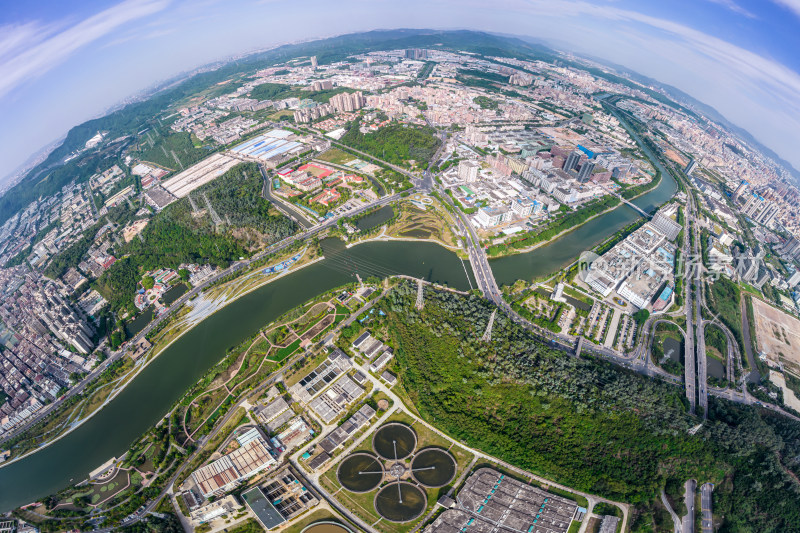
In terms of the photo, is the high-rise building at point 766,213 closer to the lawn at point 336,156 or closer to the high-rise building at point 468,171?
the high-rise building at point 468,171

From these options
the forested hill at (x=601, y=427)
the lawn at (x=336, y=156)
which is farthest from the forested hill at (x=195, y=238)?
the forested hill at (x=601, y=427)

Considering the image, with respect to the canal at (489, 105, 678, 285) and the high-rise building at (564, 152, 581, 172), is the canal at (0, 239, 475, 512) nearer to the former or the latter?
the canal at (489, 105, 678, 285)

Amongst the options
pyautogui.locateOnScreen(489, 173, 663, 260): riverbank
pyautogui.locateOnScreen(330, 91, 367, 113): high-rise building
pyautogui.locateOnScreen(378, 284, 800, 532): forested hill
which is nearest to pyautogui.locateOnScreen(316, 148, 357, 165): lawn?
pyautogui.locateOnScreen(330, 91, 367, 113): high-rise building

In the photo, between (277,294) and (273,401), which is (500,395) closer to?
(273,401)

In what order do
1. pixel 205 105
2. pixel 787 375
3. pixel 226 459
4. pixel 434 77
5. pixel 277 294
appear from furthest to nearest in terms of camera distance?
pixel 434 77 → pixel 205 105 → pixel 277 294 → pixel 787 375 → pixel 226 459

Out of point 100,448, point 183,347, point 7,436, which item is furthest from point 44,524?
point 183,347
